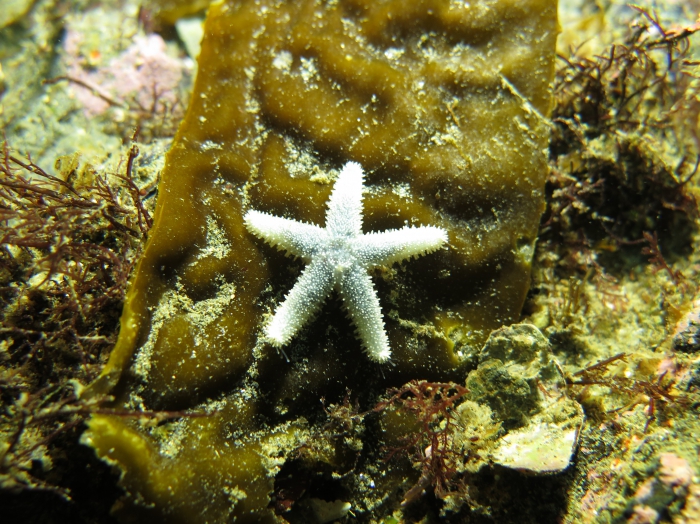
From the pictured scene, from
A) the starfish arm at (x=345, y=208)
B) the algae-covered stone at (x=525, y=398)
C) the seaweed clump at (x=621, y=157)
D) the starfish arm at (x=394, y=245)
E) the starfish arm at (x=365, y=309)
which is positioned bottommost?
the algae-covered stone at (x=525, y=398)

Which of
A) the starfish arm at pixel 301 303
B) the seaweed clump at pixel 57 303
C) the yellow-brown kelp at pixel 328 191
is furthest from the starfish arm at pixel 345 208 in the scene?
the seaweed clump at pixel 57 303

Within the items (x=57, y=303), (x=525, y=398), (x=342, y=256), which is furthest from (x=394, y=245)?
(x=57, y=303)

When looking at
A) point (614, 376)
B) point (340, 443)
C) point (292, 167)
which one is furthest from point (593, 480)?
point (292, 167)

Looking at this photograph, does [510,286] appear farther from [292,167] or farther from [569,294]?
[292,167]

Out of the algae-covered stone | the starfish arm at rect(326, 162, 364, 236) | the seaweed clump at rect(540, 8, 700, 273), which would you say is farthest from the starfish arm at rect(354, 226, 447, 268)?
the seaweed clump at rect(540, 8, 700, 273)

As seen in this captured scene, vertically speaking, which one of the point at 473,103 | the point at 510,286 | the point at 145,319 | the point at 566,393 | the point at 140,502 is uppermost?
the point at 473,103

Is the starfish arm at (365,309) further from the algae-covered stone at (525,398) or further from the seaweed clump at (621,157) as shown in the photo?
the seaweed clump at (621,157)
